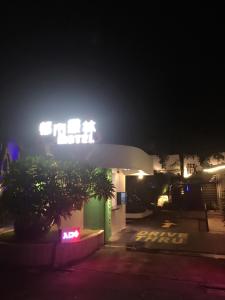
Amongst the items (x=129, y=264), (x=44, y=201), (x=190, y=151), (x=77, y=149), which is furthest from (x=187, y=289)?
(x=190, y=151)

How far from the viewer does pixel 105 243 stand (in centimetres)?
1232

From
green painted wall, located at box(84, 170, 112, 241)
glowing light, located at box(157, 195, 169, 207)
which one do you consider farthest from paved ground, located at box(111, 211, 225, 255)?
glowing light, located at box(157, 195, 169, 207)

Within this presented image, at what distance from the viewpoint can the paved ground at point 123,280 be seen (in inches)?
267

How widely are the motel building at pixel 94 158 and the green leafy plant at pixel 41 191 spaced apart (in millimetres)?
1570

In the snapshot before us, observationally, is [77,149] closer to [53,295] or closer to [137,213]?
[53,295]

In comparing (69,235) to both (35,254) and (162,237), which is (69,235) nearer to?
(35,254)

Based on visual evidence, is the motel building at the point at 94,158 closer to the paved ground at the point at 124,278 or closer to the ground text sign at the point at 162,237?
the ground text sign at the point at 162,237

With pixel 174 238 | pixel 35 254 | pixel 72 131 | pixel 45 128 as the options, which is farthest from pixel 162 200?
pixel 35 254

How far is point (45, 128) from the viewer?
53.4 feet

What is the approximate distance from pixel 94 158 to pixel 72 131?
2922 mm

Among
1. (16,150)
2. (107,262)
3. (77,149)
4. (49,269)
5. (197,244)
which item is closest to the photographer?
(49,269)

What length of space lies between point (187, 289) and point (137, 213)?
44.9 ft

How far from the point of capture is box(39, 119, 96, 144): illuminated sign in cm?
1513

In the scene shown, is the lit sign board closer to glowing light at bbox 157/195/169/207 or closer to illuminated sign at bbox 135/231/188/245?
illuminated sign at bbox 135/231/188/245
